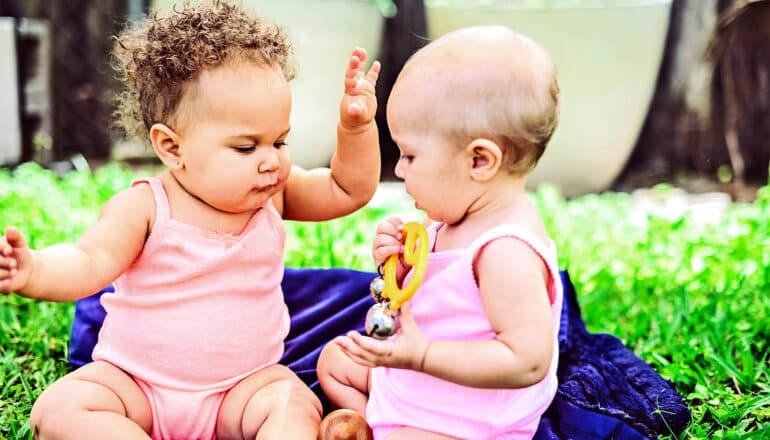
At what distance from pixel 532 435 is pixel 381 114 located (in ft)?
11.5

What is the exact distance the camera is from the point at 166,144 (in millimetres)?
2016

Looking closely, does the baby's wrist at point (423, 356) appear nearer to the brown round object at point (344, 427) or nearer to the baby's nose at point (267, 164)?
the brown round object at point (344, 427)

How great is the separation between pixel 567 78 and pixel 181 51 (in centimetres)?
350

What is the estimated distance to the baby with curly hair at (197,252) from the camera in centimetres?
193

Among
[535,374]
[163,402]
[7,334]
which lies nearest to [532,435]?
[535,374]

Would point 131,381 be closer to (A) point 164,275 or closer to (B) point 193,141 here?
(A) point 164,275

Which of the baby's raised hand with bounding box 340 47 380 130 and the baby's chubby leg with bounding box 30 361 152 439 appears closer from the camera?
the baby's chubby leg with bounding box 30 361 152 439

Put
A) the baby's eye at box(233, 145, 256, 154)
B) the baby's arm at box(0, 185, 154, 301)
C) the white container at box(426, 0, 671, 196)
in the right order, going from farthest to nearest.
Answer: the white container at box(426, 0, 671, 196), the baby's eye at box(233, 145, 256, 154), the baby's arm at box(0, 185, 154, 301)

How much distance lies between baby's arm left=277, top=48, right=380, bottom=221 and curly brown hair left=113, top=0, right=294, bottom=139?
206mm

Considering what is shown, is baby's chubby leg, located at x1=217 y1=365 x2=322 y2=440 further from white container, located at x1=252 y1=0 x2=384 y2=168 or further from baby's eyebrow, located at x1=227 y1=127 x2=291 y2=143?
white container, located at x1=252 y1=0 x2=384 y2=168

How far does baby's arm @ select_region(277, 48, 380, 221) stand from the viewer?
2.15 metres

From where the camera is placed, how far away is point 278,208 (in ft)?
7.45

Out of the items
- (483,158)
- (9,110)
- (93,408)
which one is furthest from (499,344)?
(9,110)

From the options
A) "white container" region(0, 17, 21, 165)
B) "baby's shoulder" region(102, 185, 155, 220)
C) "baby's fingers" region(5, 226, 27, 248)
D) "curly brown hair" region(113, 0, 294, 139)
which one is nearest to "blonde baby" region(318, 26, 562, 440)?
"curly brown hair" region(113, 0, 294, 139)
